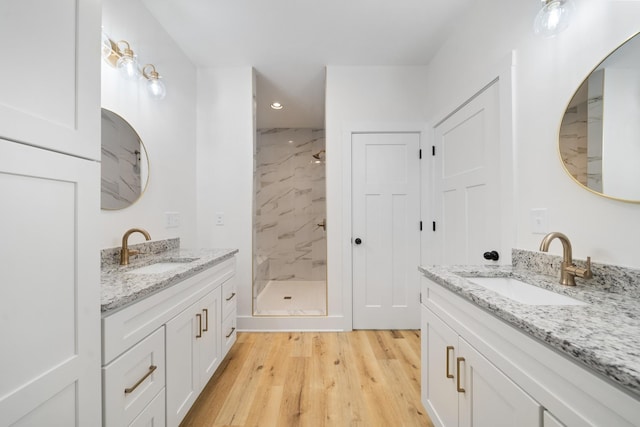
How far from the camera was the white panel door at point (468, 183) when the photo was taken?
5.15 feet

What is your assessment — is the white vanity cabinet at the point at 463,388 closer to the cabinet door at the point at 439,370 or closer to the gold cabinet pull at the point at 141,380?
the cabinet door at the point at 439,370

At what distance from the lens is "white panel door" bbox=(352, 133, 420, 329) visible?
249 centimetres

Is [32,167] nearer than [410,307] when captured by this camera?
Yes

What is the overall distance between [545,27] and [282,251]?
4.00m

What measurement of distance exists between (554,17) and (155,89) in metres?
2.22

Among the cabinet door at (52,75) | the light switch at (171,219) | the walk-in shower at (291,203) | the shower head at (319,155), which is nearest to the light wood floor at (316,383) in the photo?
the light switch at (171,219)

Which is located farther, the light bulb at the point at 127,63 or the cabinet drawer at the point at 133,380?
the light bulb at the point at 127,63

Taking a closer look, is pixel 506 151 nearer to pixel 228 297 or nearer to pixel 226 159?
pixel 228 297

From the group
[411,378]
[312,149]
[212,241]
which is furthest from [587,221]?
[312,149]

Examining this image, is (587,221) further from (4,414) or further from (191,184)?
(191,184)

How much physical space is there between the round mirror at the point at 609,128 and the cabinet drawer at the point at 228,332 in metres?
2.14

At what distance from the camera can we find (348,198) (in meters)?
2.48

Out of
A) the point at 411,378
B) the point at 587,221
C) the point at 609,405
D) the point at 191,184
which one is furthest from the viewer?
the point at 191,184

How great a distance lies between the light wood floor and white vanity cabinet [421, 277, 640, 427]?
1.12 ft
